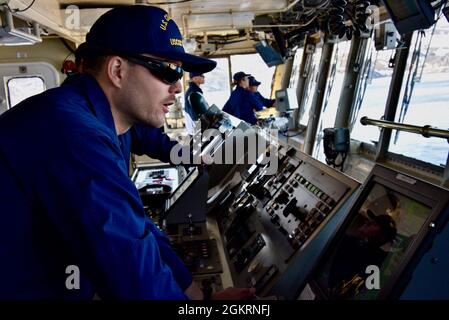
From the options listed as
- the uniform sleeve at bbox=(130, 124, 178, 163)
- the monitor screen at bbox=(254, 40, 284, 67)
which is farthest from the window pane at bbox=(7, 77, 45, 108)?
the monitor screen at bbox=(254, 40, 284, 67)

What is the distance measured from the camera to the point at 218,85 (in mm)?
10039

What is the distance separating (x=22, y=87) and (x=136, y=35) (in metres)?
4.31

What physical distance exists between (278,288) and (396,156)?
2.96 metres

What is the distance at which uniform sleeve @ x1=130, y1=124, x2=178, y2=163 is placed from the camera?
2465 mm

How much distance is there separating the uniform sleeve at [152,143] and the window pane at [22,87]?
2920mm

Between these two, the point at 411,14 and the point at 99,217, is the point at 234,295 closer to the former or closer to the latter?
the point at 99,217

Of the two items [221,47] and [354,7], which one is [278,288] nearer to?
[354,7]

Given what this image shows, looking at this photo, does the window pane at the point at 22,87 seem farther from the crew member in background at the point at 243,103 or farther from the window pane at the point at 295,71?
the window pane at the point at 295,71

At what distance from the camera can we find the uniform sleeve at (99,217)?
830mm

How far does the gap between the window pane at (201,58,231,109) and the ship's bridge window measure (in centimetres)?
614

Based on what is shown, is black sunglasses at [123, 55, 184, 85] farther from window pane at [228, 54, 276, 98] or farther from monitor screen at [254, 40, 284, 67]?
window pane at [228, 54, 276, 98]

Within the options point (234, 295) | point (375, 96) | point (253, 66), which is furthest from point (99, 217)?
point (253, 66)

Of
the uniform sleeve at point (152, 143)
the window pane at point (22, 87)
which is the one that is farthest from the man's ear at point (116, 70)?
the window pane at point (22, 87)
